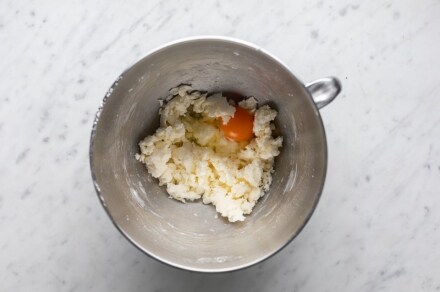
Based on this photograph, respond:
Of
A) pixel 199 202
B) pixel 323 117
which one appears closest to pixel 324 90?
pixel 323 117

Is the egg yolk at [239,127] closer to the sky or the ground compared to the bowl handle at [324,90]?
closer to the ground

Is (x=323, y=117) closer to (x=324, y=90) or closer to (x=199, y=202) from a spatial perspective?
(x=324, y=90)

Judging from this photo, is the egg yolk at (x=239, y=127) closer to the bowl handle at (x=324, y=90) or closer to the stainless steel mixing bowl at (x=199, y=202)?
the stainless steel mixing bowl at (x=199, y=202)

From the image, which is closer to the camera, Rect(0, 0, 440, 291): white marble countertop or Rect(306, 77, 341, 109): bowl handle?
Rect(306, 77, 341, 109): bowl handle

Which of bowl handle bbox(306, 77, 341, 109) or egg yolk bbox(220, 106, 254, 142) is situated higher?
bowl handle bbox(306, 77, 341, 109)

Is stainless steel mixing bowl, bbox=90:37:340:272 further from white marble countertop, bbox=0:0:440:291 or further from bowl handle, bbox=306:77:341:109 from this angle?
white marble countertop, bbox=0:0:440:291

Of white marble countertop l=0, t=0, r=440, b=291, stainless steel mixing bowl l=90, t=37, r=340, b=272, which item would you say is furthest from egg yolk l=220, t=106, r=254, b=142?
white marble countertop l=0, t=0, r=440, b=291

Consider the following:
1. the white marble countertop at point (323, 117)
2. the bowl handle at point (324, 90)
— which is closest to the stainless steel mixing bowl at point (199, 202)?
the bowl handle at point (324, 90)
